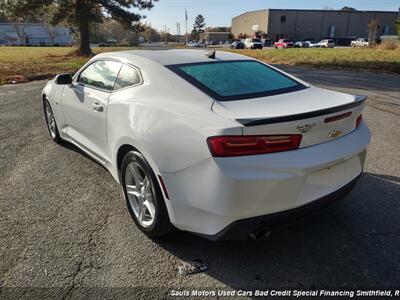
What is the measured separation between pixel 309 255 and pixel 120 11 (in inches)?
1133

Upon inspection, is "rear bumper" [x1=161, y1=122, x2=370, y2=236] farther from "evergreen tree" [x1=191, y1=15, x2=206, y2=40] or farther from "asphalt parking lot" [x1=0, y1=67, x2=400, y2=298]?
"evergreen tree" [x1=191, y1=15, x2=206, y2=40]

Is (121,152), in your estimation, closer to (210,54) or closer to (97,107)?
(97,107)

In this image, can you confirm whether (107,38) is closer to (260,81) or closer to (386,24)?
(386,24)

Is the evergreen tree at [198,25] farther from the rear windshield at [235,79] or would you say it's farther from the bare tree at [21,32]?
the rear windshield at [235,79]

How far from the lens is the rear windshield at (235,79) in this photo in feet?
9.08

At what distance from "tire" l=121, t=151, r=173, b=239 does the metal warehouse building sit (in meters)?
95.5

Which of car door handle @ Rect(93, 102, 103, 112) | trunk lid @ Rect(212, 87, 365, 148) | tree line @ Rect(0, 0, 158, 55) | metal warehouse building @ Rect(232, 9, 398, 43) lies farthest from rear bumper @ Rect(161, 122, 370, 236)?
metal warehouse building @ Rect(232, 9, 398, 43)

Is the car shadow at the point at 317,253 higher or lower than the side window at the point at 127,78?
lower

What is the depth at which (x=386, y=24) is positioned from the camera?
9444 cm

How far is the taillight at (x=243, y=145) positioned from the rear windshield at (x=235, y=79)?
1.84ft

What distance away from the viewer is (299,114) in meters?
2.27

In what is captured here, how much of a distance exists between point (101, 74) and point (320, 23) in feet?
332

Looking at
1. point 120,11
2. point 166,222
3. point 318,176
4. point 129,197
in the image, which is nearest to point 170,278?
point 166,222

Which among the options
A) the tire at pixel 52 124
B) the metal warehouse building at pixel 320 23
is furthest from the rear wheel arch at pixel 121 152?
the metal warehouse building at pixel 320 23
